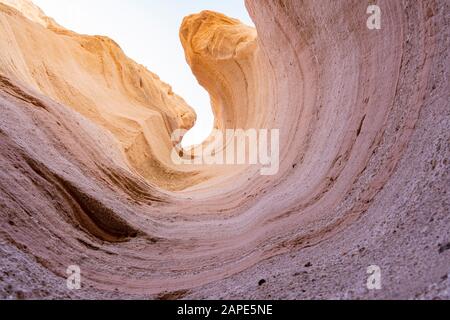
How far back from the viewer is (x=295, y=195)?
14.7ft

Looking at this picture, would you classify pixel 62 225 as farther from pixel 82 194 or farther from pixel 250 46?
pixel 250 46

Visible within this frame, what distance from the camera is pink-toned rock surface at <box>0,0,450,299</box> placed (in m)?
2.59

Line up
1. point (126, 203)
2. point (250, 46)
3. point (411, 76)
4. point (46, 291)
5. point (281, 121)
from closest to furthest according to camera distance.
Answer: point (46, 291), point (411, 76), point (126, 203), point (281, 121), point (250, 46)

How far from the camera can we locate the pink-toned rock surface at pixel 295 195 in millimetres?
2592

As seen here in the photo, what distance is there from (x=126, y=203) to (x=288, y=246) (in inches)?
117

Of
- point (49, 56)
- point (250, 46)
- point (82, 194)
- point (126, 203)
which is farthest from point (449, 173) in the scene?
point (250, 46)

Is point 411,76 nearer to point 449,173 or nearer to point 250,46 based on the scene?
point 449,173

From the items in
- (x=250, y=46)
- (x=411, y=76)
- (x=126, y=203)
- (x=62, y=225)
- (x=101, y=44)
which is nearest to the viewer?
(x=411, y=76)

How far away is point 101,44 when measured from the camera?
50.5 ft

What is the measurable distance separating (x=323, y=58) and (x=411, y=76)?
2417mm

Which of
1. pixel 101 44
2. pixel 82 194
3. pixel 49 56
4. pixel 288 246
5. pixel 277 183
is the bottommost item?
pixel 288 246

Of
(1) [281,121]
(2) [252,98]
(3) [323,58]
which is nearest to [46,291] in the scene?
(3) [323,58]

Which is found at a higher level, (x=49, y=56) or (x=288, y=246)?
(x=49, y=56)

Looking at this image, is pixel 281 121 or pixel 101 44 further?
pixel 101 44
